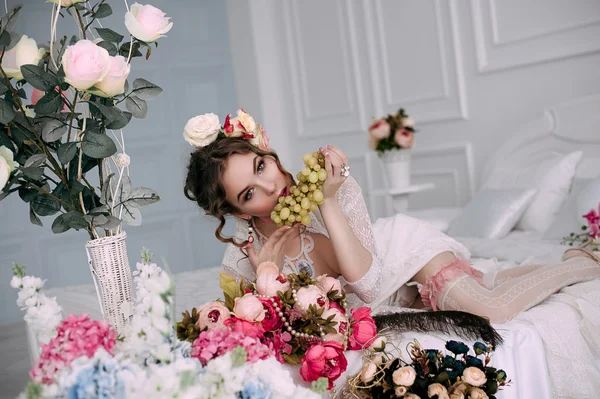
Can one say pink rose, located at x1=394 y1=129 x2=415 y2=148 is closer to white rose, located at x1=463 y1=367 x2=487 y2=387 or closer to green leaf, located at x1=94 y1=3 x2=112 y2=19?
green leaf, located at x1=94 y1=3 x2=112 y2=19

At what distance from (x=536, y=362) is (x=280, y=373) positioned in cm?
107

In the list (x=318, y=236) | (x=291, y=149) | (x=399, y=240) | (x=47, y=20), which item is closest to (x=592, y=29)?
(x=399, y=240)

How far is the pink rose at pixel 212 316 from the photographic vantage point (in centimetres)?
120

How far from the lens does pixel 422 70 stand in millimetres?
Answer: 5023

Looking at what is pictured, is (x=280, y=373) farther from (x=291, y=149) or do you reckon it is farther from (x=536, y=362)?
(x=291, y=149)

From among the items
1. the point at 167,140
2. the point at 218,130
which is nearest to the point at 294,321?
the point at 218,130

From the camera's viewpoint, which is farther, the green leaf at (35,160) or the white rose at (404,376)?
the green leaf at (35,160)

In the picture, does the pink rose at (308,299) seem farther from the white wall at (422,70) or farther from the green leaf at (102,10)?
the white wall at (422,70)

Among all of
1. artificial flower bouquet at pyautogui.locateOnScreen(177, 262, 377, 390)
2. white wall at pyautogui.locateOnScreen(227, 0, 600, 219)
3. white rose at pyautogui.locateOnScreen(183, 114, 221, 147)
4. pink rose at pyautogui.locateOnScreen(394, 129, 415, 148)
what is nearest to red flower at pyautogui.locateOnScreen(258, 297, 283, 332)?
artificial flower bouquet at pyautogui.locateOnScreen(177, 262, 377, 390)

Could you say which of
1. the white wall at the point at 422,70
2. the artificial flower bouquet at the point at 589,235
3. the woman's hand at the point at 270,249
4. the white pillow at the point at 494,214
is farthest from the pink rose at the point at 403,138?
the woman's hand at the point at 270,249

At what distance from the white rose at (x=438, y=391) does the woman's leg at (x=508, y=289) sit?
81 centimetres

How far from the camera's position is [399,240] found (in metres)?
2.42

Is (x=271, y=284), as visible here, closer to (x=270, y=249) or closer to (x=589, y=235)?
(x=270, y=249)

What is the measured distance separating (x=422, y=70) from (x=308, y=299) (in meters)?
4.02
